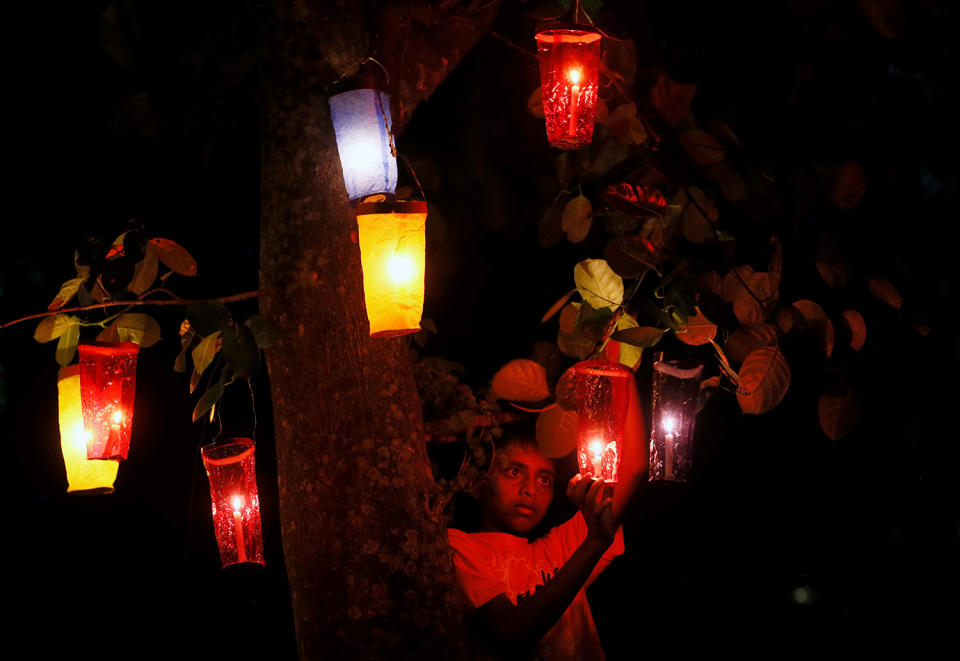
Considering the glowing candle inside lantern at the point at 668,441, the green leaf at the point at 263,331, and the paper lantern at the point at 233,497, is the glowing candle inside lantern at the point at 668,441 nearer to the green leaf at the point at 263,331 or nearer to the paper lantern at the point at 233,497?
the green leaf at the point at 263,331

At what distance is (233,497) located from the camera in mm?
A: 2775

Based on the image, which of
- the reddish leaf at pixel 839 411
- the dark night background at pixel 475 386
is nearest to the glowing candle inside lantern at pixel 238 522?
the dark night background at pixel 475 386

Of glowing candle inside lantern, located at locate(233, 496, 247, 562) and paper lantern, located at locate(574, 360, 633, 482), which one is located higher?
paper lantern, located at locate(574, 360, 633, 482)

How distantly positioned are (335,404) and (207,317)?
409 millimetres

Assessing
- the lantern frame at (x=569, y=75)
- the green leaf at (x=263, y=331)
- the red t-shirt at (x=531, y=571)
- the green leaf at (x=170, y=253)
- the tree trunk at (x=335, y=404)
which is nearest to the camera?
the tree trunk at (x=335, y=404)

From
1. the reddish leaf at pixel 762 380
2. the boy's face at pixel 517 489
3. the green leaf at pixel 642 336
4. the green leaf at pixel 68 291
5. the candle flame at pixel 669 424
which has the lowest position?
the boy's face at pixel 517 489

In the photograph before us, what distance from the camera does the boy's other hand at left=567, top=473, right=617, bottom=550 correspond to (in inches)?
92.7

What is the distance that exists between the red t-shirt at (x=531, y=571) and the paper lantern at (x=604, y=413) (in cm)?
57

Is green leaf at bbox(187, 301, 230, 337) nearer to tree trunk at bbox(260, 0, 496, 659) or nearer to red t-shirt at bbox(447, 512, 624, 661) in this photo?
tree trunk at bbox(260, 0, 496, 659)

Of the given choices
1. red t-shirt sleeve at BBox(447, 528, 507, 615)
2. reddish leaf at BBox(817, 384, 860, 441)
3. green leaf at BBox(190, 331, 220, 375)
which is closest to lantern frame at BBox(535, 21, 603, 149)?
reddish leaf at BBox(817, 384, 860, 441)

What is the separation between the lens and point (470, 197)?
387 cm

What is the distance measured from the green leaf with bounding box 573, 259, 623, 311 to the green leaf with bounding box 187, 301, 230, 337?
100 cm

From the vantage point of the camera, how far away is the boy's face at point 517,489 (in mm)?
3139

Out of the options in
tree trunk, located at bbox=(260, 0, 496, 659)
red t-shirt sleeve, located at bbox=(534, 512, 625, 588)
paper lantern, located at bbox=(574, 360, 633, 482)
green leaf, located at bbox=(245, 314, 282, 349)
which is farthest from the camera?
red t-shirt sleeve, located at bbox=(534, 512, 625, 588)
